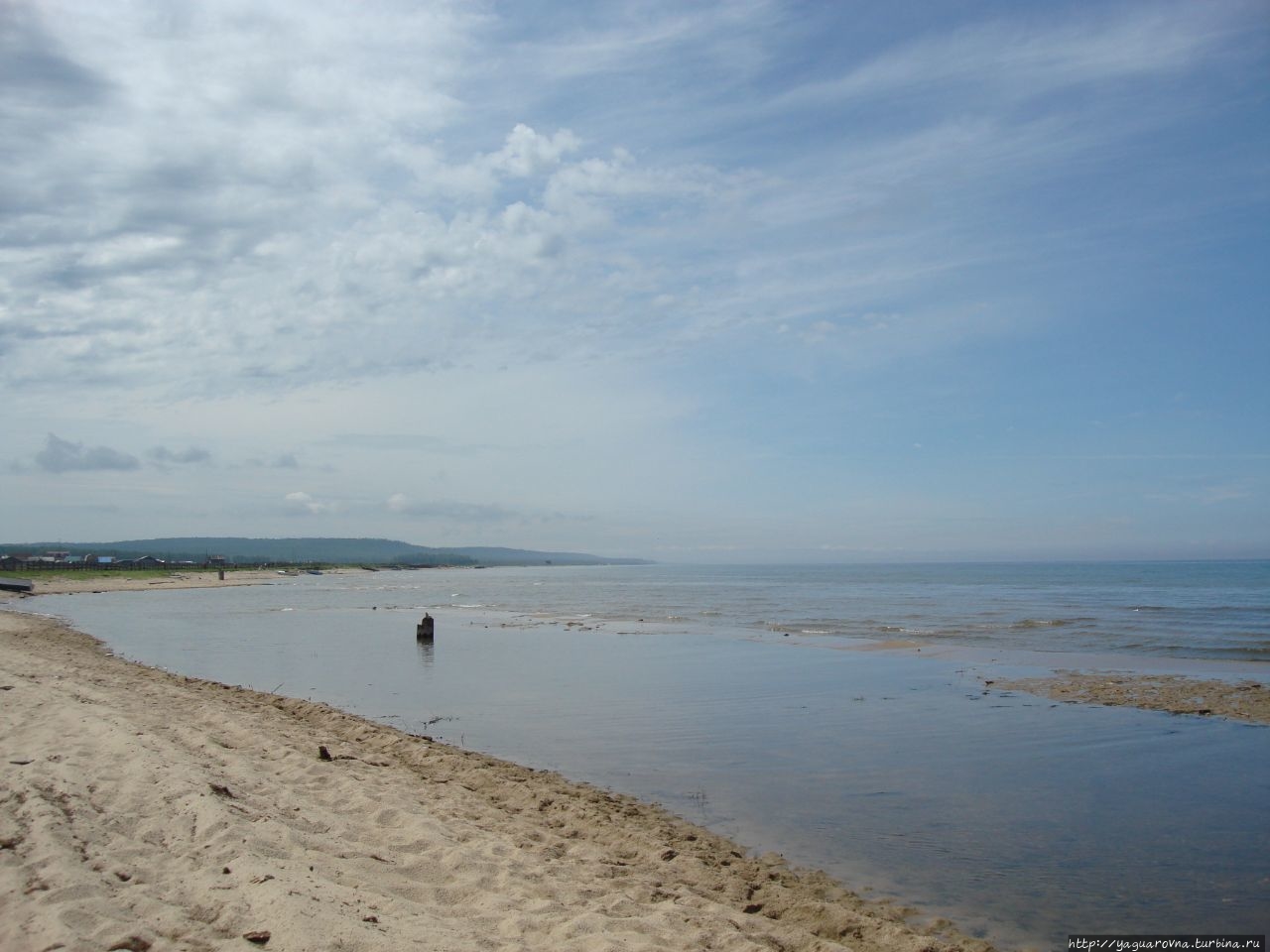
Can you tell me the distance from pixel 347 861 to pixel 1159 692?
55.7ft

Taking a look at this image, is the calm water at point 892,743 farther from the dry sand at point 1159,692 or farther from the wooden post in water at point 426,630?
the dry sand at point 1159,692

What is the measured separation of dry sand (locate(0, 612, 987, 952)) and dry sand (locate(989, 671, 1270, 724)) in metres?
11.6

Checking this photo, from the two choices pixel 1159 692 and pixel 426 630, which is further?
pixel 426 630

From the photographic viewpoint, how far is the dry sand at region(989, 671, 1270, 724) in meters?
15.3

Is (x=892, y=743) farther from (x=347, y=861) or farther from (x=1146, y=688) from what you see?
(x=347, y=861)

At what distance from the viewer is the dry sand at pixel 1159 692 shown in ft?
50.2

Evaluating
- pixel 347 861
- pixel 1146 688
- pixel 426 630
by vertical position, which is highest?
pixel 347 861

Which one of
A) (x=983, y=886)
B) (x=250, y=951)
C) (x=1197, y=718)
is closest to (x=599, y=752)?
(x=983, y=886)

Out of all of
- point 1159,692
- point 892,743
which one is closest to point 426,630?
point 892,743

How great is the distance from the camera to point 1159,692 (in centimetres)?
1716

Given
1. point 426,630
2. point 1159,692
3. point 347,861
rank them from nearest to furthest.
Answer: point 347,861
point 1159,692
point 426,630

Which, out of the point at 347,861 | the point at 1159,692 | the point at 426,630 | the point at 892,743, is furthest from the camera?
the point at 426,630

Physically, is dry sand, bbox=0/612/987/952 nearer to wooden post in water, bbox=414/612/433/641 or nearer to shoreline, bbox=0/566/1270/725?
shoreline, bbox=0/566/1270/725

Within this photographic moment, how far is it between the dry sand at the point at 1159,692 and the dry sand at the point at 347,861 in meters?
11.6
